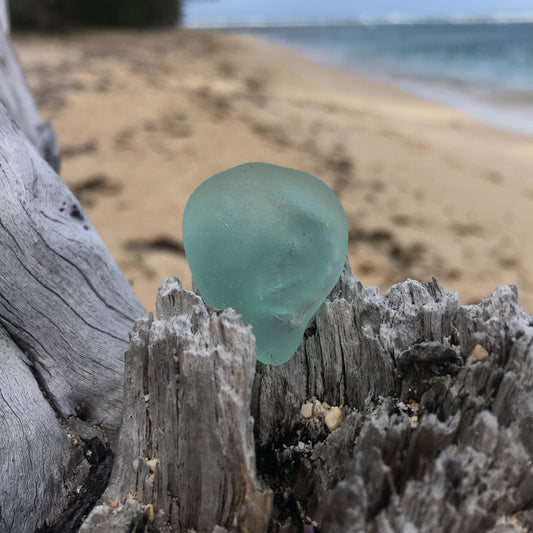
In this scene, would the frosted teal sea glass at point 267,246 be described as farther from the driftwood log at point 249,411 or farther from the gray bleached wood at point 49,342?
the gray bleached wood at point 49,342

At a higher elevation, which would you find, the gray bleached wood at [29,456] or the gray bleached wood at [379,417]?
the gray bleached wood at [379,417]

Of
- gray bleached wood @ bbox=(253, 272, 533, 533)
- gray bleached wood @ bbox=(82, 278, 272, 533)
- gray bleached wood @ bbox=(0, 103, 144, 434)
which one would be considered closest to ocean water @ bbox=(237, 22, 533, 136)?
gray bleached wood @ bbox=(253, 272, 533, 533)

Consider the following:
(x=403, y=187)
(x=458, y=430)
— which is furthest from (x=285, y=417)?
(x=403, y=187)

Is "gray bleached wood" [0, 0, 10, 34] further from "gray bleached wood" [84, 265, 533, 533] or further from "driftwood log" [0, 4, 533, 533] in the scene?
"gray bleached wood" [84, 265, 533, 533]

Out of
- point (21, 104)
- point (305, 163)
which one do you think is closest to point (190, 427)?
point (21, 104)

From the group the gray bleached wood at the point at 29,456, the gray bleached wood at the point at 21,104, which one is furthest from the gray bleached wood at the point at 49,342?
the gray bleached wood at the point at 21,104

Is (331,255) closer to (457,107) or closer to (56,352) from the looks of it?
(56,352)

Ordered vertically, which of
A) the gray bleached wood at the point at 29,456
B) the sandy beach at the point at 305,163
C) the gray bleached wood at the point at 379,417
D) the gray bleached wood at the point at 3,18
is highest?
the gray bleached wood at the point at 3,18
